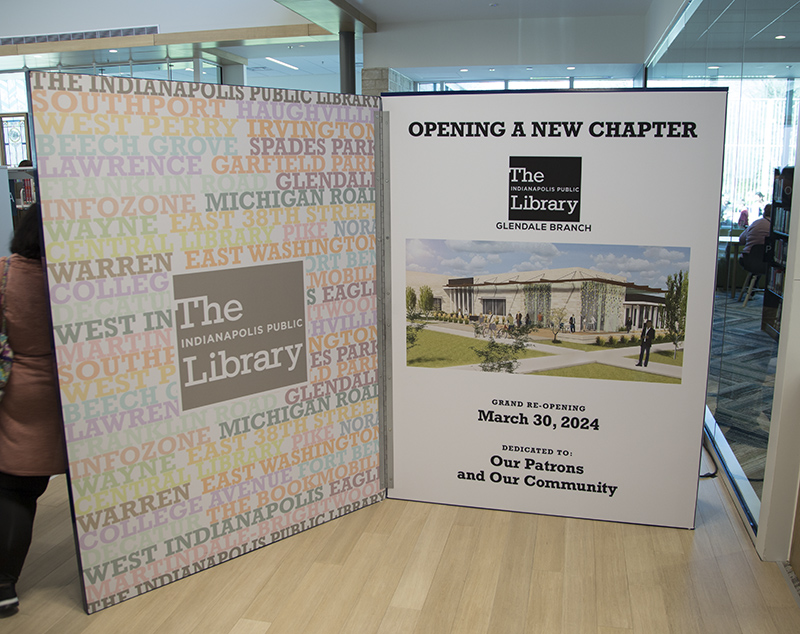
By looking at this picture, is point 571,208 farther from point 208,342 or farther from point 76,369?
point 76,369

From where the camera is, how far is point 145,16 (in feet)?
33.8

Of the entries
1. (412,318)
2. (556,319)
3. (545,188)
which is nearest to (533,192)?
(545,188)

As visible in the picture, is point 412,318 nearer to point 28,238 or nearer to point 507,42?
point 28,238

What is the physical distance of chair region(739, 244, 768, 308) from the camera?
3.05 meters

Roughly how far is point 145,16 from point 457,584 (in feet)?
34.5

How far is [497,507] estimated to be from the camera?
10.5 ft

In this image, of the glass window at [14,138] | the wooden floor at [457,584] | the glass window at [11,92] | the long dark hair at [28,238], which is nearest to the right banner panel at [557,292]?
the wooden floor at [457,584]

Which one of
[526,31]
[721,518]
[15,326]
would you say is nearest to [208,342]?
[15,326]

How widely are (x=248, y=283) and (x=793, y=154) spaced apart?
231 cm

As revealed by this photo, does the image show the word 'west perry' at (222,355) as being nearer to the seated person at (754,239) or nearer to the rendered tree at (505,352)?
the rendered tree at (505,352)

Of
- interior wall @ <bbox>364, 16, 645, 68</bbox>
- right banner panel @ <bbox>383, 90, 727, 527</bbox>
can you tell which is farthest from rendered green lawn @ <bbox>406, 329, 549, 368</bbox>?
interior wall @ <bbox>364, 16, 645, 68</bbox>

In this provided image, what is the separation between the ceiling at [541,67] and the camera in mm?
3086

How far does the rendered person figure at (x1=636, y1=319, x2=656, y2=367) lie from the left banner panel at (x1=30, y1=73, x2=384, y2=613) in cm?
122

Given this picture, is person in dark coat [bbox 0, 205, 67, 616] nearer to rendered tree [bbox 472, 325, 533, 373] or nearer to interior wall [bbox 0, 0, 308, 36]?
rendered tree [bbox 472, 325, 533, 373]
